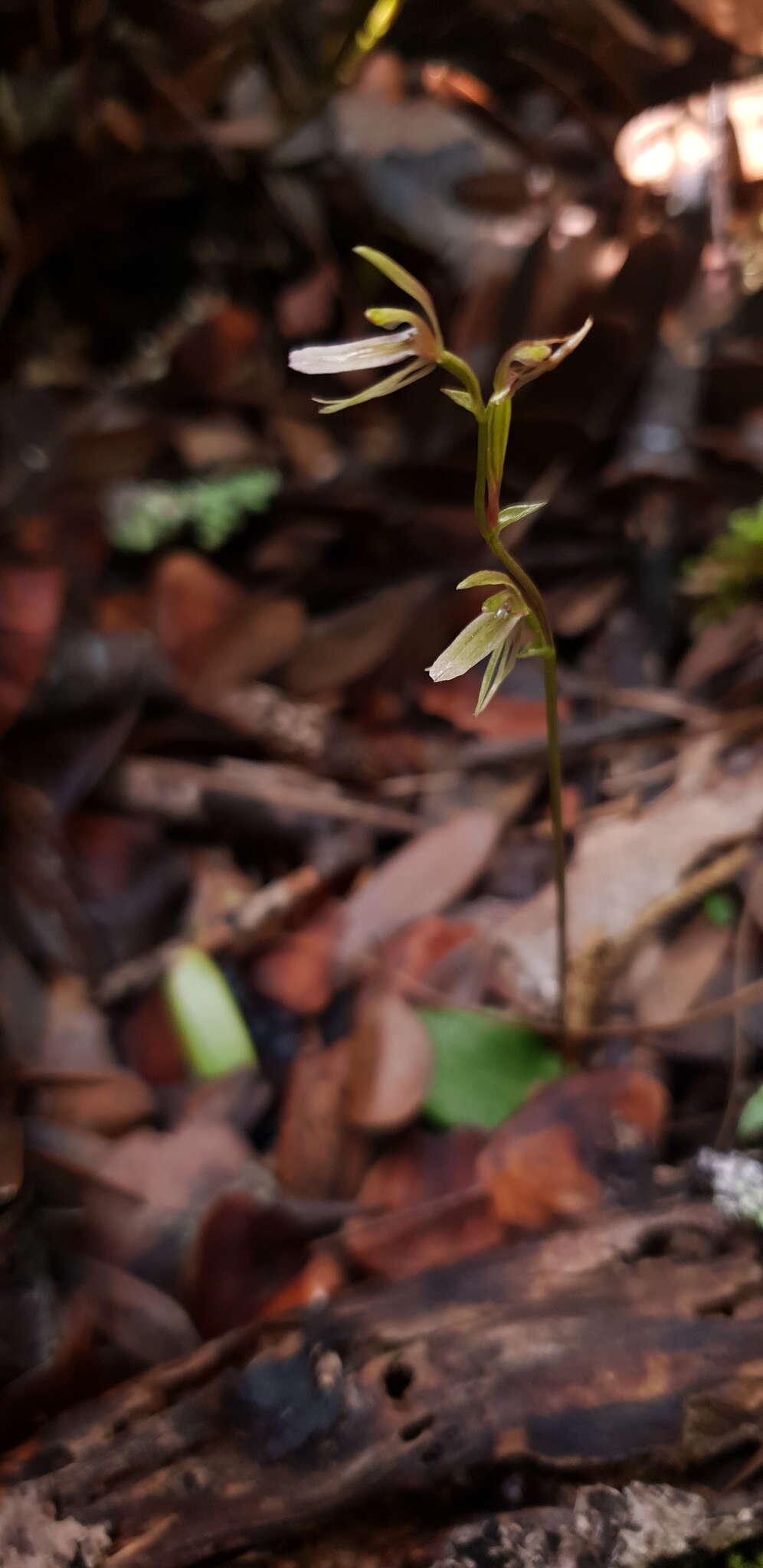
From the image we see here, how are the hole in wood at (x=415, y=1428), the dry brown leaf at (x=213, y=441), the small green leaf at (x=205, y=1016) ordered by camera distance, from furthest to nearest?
the dry brown leaf at (x=213, y=441), the small green leaf at (x=205, y=1016), the hole in wood at (x=415, y=1428)

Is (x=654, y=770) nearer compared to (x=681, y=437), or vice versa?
(x=654, y=770)

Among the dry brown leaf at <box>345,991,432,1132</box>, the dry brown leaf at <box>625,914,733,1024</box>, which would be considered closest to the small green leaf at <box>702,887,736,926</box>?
the dry brown leaf at <box>625,914,733,1024</box>

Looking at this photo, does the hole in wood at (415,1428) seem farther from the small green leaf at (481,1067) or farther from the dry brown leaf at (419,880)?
the dry brown leaf at (419,880)

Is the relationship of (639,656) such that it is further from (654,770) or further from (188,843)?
(188,843)

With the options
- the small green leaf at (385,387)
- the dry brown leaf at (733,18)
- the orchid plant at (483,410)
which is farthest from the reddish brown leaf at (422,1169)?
the dry brown leaf at (733,18)

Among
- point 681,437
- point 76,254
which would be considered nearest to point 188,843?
point 681,437

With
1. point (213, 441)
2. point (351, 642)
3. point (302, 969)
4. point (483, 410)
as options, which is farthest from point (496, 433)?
point (213, 441)

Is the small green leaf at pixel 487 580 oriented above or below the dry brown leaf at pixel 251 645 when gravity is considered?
below
